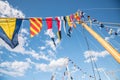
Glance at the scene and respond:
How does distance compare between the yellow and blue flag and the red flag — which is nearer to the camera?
the yellow and blue flag

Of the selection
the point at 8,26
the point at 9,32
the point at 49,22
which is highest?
the point at 49,22

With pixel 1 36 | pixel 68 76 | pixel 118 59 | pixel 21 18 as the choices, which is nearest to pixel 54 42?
pixel 21 18

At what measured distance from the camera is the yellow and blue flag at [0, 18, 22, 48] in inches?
420

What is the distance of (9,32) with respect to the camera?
35.7 ft

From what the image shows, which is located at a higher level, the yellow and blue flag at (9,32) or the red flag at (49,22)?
the red flag at (49,22)

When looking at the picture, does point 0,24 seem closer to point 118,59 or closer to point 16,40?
point 16,40

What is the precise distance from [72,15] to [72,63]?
67.7 ft

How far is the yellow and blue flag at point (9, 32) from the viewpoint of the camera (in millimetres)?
10680

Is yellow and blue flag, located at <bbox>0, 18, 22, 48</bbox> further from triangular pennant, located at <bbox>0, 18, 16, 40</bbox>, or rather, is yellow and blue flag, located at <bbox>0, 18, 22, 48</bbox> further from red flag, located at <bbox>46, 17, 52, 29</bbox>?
red flag, located at <bbox>46, 17, 52, 29</bbox>

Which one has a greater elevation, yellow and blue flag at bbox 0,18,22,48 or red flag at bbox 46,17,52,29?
red flag at bbox 46,17,52,29

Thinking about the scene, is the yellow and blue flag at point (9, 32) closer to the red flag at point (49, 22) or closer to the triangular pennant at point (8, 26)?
the triangular pennant at point (8, 26)

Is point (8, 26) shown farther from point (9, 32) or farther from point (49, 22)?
point (49, 22)

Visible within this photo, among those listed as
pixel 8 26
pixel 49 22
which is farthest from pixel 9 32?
pixel 49 22

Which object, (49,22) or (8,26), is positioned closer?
(8,26)
